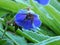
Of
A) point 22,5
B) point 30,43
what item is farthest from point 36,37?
point 22,5

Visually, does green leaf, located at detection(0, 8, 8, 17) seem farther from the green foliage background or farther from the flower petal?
the flower petal

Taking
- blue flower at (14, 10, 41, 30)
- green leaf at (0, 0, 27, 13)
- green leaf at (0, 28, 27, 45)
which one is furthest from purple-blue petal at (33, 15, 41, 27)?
green leaf at (0, 0, 27, 13)

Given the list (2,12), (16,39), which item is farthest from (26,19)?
(2,12)

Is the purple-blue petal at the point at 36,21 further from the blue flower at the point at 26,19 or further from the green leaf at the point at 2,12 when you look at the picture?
the green leaf at the point at 2,12

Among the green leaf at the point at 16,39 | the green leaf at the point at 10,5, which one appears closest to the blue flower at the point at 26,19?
the green leaf at the point at 16,39

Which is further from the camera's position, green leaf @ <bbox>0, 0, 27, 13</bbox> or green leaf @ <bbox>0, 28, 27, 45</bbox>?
green leaf @ <bbox>0, 0, 27, 13</bbox>

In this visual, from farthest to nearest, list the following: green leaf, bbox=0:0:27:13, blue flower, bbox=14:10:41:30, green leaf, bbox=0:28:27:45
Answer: green leaf, bbox=0:0:27:13 → green leaf, bbox=0:28:27:45 → blue flower, bbox=14:10:41:30
